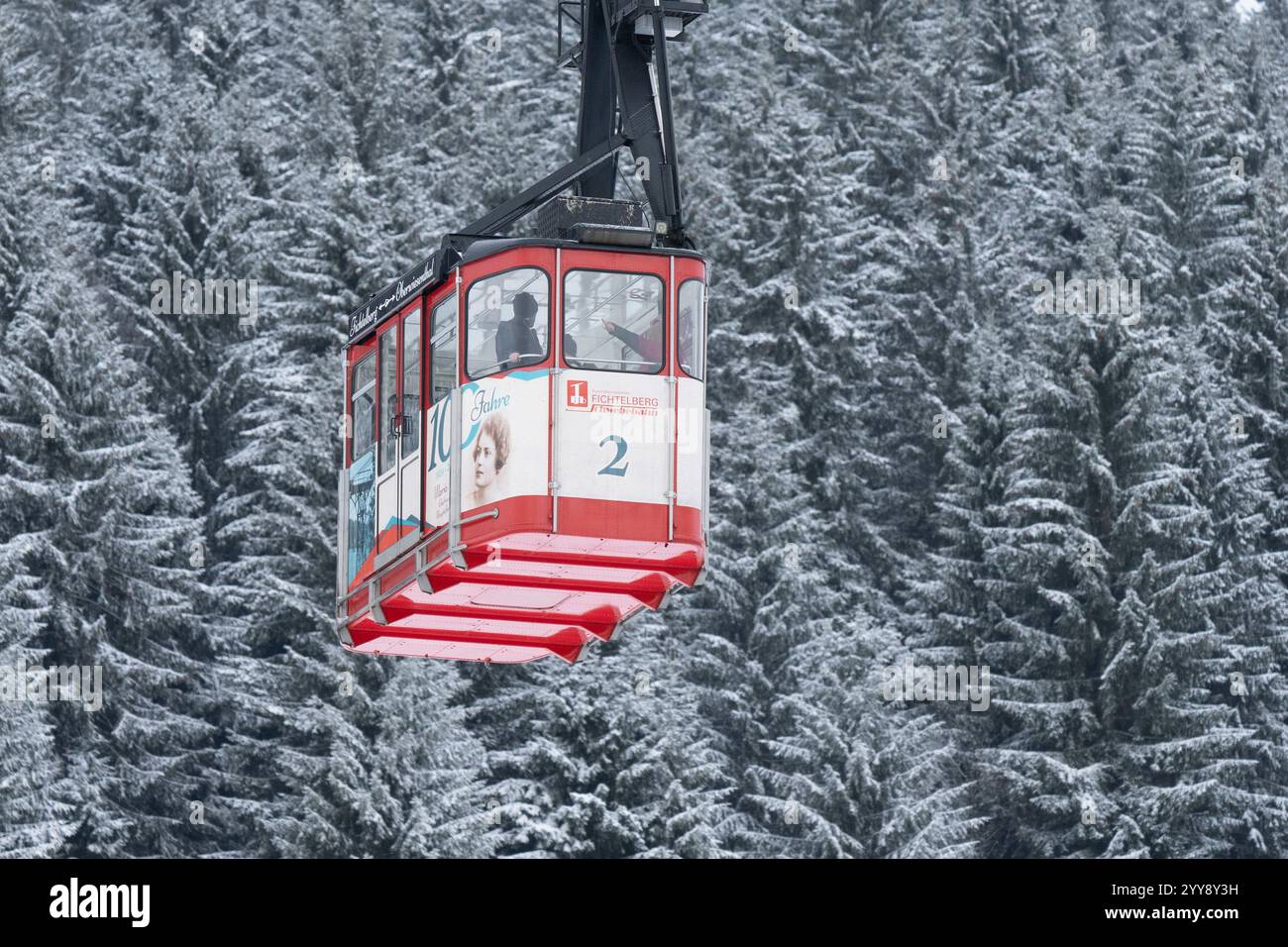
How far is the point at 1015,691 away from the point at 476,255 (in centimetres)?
4019

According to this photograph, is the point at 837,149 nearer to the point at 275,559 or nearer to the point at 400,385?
the point at 275,559

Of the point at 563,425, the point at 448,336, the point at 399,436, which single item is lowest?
the point at 563,425

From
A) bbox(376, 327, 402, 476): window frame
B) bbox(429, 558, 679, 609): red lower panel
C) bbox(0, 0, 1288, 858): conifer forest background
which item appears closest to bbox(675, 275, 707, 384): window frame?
bbox(429, 558, 679, 609): red lower panel

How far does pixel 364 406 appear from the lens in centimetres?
2531

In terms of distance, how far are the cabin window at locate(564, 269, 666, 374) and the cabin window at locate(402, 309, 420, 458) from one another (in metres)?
1.93

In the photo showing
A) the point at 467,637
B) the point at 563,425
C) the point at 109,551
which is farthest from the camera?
the point at 109,551
